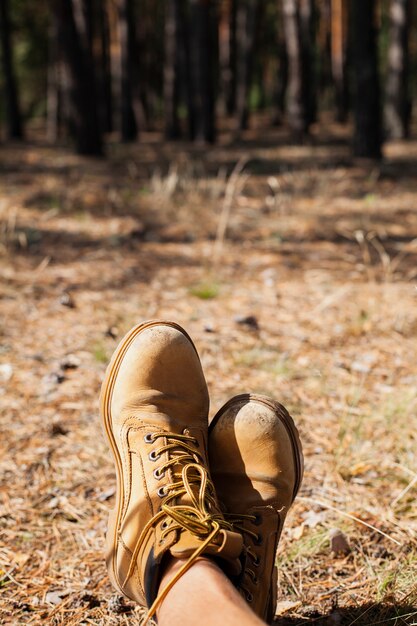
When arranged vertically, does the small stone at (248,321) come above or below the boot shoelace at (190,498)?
below

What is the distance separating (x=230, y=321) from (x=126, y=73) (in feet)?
34.0

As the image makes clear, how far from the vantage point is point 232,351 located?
3.28 m

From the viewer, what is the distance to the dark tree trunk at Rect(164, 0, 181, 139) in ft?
40.4

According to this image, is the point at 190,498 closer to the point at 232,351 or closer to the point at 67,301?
the point at 232,351

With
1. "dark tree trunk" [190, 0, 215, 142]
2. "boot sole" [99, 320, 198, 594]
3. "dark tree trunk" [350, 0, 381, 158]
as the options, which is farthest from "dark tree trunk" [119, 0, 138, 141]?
"boot sole" [99, 320, 198, 594]

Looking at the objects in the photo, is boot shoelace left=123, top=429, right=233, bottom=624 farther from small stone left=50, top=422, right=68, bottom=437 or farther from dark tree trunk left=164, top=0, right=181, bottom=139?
dark tree trunk left=164, top=0, right=181, bottom=139

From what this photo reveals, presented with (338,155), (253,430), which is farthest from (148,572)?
(338,155)

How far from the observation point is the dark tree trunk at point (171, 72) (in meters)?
12.3

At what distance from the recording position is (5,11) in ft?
39.8

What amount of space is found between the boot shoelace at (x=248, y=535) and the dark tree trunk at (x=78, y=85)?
25.9 feet

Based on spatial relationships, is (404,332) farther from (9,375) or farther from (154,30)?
(154,30)

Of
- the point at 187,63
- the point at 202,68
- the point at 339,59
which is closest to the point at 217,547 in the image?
the point at 202,68

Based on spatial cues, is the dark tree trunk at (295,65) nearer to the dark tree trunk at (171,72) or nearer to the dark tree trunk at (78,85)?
the dark tree trunk at (171,72)

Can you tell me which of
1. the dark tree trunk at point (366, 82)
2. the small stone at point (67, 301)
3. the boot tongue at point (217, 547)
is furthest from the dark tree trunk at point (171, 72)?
the boot tongue at point (217, 547)
